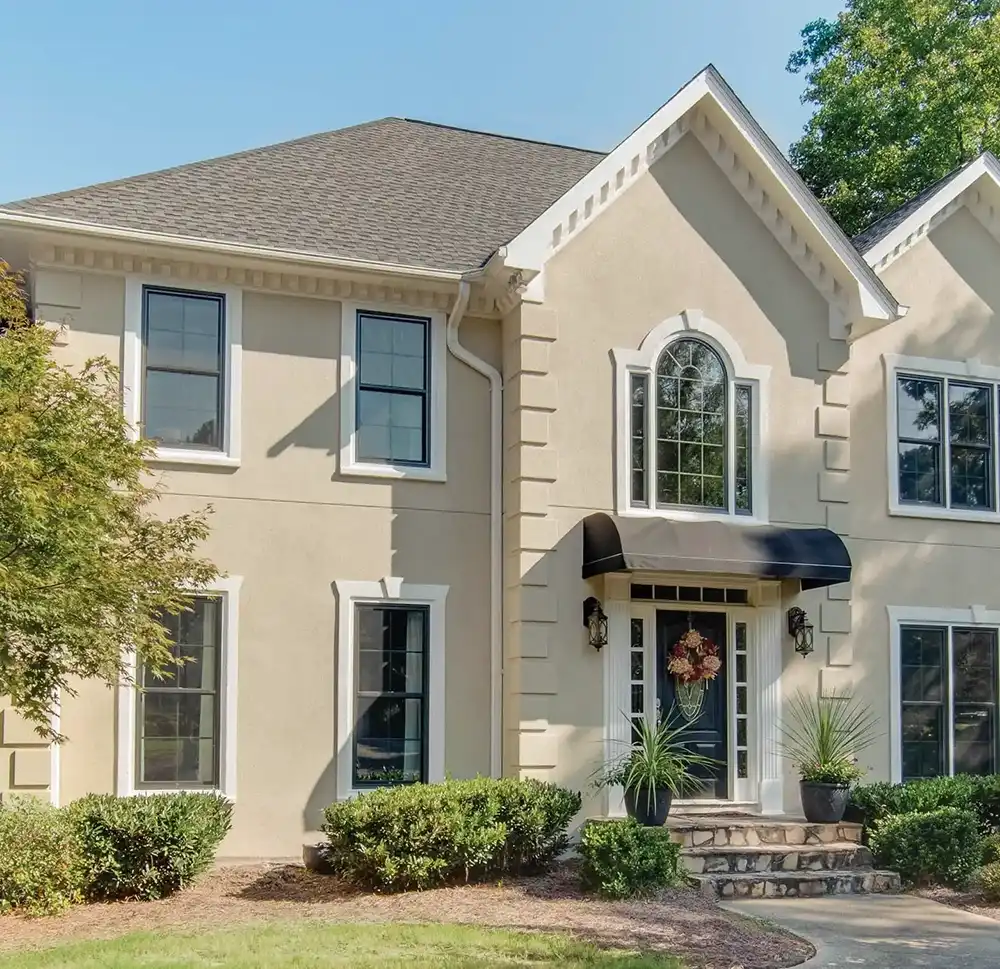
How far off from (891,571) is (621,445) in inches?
155

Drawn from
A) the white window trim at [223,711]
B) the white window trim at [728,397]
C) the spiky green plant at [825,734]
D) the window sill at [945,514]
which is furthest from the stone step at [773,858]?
the white window trim at [223,711]

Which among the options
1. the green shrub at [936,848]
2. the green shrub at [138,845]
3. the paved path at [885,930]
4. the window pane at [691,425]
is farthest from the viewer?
the window pane at [691,425]

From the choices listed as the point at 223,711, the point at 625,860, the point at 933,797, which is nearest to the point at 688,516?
the point at 933,797

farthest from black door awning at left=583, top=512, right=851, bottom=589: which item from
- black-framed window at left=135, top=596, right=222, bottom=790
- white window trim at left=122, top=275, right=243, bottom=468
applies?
black-framed window at left=135, top=596, right=222, bottom=790

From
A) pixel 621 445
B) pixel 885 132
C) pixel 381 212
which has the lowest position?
pixel 621 445

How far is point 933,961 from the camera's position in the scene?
32.0ft

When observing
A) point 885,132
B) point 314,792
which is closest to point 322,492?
point 314,792

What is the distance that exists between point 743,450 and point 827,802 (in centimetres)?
395

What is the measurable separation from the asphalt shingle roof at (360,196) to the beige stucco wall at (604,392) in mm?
1444

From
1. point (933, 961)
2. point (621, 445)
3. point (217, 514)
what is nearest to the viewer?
point (933, 961)

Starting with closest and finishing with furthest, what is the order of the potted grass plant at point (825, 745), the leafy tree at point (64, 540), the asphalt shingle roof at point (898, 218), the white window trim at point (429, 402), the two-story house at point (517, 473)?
the leafy tree at point (64, 540)
the two-story house at point (517, 473)
the potted grass plant at point (825, 745)
the white window trim at point (429, 402)
the asphalt shingle roof at point (898, 218)

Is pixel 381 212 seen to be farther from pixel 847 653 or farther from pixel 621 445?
pixel 847 653

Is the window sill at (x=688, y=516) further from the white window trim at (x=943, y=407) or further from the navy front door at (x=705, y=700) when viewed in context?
the white window trim at (x=943, y=407)

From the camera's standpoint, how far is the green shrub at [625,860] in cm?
1137
